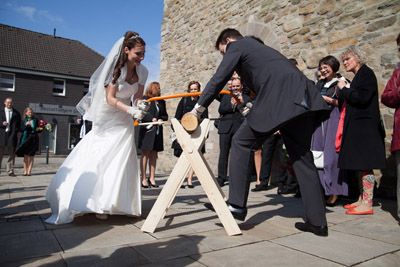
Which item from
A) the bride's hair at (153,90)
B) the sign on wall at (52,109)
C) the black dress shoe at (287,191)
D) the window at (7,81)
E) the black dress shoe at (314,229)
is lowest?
the black dress shoe at (287,191)

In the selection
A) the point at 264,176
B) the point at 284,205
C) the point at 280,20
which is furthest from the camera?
the point at 280,20

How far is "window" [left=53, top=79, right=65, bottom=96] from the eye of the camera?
2419 centimetres

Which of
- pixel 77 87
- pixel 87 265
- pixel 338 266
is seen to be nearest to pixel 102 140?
pixel 87 265

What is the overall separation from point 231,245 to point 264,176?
3294mm

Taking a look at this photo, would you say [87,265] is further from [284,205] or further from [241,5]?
[241,5]

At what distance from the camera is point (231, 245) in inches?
89.0

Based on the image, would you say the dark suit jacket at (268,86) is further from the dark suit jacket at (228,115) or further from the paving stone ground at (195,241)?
the dark suit jacket at (228,115)

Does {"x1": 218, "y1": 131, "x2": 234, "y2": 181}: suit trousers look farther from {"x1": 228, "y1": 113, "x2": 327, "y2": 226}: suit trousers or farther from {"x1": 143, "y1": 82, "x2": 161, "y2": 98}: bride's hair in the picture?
{"x1": 228, "y1": 113, "x2": 327, "y2": 226}: suit trousers

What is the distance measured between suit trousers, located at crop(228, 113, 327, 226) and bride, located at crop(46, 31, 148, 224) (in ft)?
3.16

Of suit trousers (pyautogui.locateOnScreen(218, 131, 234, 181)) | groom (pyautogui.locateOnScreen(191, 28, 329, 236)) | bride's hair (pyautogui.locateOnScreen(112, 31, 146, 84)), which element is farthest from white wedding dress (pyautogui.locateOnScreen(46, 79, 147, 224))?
suit trousers (pyautogui.locateOnScreen(218, 131, 234, 181))

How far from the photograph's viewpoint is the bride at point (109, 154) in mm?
2893

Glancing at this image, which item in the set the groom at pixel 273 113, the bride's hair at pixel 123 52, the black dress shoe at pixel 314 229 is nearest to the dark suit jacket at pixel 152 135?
the bride's hair at pixel 123 52

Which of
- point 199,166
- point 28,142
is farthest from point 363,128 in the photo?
point 28,142

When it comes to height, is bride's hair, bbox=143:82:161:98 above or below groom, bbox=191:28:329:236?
above
